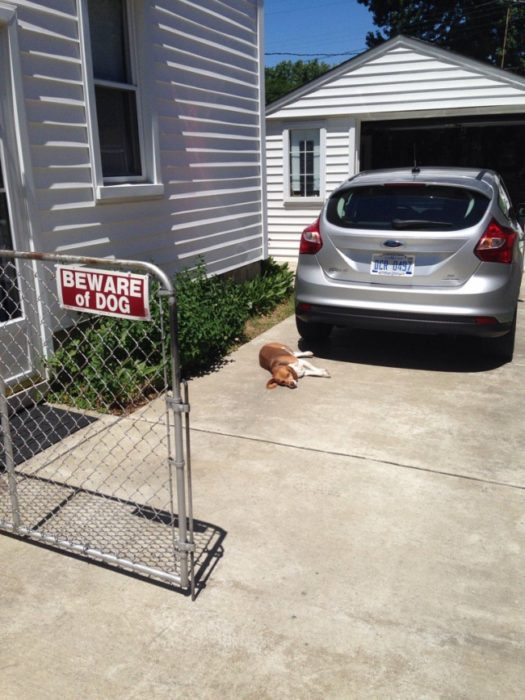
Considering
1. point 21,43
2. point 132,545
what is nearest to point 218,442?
point 132,545

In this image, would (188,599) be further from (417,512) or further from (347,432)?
(347,432)

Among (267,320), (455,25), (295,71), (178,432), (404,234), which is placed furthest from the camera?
(295,71)

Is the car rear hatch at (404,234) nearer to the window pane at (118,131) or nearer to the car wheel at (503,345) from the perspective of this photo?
the car wheel at (503,345)

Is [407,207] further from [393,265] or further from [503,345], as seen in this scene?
[503,345]

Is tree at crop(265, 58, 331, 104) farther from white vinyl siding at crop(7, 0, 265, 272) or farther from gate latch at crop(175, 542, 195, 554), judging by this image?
gate latch at crop(175, 542, 195, 554)

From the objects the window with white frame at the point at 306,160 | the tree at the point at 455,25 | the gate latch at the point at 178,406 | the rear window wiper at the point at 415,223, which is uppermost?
the tree at the point at 455,25

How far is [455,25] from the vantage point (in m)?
32.8

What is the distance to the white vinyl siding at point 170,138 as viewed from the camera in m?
4.66

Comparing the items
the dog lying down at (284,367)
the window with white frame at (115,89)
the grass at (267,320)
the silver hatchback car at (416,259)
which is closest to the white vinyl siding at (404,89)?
the grass at (267,320)

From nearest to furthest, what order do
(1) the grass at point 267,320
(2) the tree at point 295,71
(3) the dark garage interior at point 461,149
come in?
(1) the grass at point 267,320
(3) the dark garage interior at point 461,149
(2) the tree at point 295,71

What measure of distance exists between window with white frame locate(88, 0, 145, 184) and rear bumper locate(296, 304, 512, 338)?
2.21m

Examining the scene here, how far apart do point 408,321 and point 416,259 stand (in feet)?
1.74

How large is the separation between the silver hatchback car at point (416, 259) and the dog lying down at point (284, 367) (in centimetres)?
46

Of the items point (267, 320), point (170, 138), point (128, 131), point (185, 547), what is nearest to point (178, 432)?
point (185, 547)
